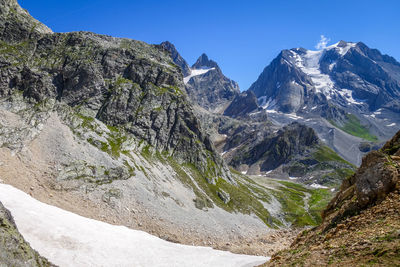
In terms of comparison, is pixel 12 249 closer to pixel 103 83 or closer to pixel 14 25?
pixel 103 83

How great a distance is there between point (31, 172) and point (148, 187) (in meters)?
23.9

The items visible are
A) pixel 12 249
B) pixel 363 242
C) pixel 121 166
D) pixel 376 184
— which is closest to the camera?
pixel 363 242

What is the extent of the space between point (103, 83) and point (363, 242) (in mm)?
95525

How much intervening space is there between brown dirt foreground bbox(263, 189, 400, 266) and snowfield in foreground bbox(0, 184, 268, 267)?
18.3 m

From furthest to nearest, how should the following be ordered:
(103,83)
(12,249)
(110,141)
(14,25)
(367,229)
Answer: (14,25)
(103,83)
(110,141)
(12,249)
(367,229)

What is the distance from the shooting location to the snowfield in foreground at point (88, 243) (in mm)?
26375

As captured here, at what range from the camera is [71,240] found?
28.4 meters

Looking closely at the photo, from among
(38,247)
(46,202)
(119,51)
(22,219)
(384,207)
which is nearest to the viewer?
(384,207)

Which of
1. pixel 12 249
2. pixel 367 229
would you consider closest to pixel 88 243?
pixel 12 249

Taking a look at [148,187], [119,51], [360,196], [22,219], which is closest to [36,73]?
[119,51]

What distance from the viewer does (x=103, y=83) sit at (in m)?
93.4

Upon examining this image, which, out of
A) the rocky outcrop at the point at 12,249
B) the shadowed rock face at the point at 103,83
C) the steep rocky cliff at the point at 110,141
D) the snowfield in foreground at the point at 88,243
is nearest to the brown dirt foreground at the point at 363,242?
the rocky outcrop at the point at 12,249

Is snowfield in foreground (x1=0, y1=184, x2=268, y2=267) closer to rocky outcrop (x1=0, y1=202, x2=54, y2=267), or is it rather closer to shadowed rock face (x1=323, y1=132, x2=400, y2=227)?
rocky outcrop (x1=0, y1=202, x2=54, y2=267)

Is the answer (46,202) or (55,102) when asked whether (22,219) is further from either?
(55,102)
